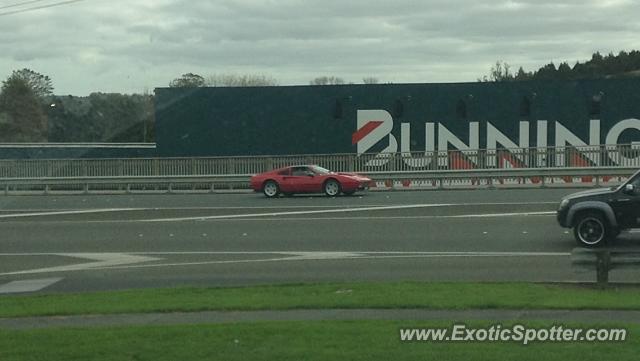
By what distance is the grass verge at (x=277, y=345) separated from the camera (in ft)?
31.1

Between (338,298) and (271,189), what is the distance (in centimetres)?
2282

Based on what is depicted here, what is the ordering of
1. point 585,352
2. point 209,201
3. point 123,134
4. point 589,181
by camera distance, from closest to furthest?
point 585,352, point 209,201, point 589,181, point 123,134

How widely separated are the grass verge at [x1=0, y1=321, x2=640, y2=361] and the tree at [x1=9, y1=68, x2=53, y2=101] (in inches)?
1958

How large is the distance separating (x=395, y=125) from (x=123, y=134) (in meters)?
17.2

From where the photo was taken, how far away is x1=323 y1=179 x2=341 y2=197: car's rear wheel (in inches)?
1391

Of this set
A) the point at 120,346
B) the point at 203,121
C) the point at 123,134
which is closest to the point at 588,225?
the point at 120,346

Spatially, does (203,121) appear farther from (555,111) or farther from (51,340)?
(51,340)

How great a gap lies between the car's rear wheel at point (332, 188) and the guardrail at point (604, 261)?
2157cm

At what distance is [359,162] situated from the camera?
135 feet

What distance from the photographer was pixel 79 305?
13.7 metres

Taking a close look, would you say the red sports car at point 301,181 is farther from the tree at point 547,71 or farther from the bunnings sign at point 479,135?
the tree at point 547,71

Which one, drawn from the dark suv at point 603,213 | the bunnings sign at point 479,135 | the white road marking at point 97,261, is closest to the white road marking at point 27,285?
the white road marking at point 97,261

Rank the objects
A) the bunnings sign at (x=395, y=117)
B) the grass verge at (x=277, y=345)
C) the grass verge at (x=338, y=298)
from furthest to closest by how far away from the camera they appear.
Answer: the bunnings sign at (x=395, y=117) → the grass verge at (x=338, y=298) → the grass verge at (x=277, y=345)

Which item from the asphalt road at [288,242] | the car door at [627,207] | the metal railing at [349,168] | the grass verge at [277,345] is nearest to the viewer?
the grass verge at [277,345]
